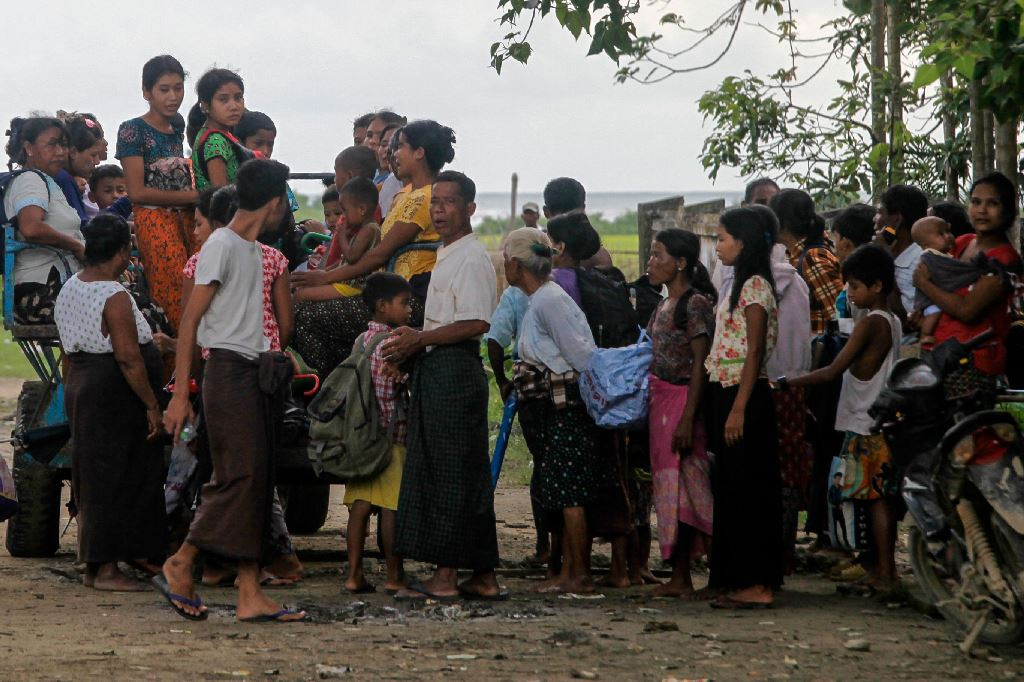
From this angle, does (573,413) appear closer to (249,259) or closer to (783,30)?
(249,259)

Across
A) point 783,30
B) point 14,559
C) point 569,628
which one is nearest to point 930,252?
point 569,628

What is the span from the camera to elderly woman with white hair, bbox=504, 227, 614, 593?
295 inches

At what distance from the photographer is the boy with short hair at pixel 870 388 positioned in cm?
744

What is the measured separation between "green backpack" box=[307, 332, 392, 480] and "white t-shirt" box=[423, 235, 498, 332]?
0.37 meters

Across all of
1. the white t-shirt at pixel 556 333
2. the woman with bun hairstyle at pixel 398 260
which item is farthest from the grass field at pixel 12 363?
the white t-shirt at pixel 556 333

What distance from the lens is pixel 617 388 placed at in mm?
7426

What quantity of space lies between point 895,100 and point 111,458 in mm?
7327

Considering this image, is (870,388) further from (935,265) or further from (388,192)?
(388,192)

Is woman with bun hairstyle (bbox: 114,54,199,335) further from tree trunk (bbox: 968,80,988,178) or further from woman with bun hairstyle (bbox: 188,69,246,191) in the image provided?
tree trunk (bbox: 968,80,988,178)

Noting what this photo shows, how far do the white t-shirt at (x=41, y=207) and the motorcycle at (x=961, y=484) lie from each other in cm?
454

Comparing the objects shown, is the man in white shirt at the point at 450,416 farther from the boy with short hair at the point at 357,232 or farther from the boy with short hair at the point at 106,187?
the boy with short hair at the point at 106,187

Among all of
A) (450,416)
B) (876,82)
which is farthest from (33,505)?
(876,82)

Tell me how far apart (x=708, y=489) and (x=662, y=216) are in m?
6.65

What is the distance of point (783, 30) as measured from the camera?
47.7ft
